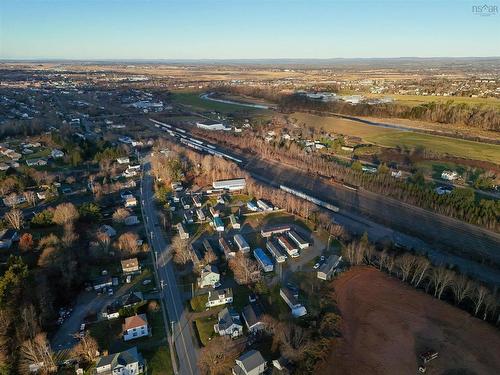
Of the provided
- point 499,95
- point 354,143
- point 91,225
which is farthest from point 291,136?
point 499,95

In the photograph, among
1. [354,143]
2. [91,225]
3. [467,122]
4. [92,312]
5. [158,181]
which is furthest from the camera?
[467,122]

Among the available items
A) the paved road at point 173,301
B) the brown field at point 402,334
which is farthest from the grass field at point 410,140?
the paved road at point 173,301

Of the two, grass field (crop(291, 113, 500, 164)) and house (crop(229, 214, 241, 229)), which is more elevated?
grass field (crop(291, 113, 500, 164))

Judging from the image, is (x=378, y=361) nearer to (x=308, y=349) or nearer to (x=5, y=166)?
(x=308, y=349)

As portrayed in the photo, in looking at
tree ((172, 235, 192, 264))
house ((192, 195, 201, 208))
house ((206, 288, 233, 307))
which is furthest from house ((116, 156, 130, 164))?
house ((206, 288, 233, 307))

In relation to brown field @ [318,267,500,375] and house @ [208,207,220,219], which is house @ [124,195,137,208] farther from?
brown field @ [318,267,500,375]

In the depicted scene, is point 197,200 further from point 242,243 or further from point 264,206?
point 242,243
